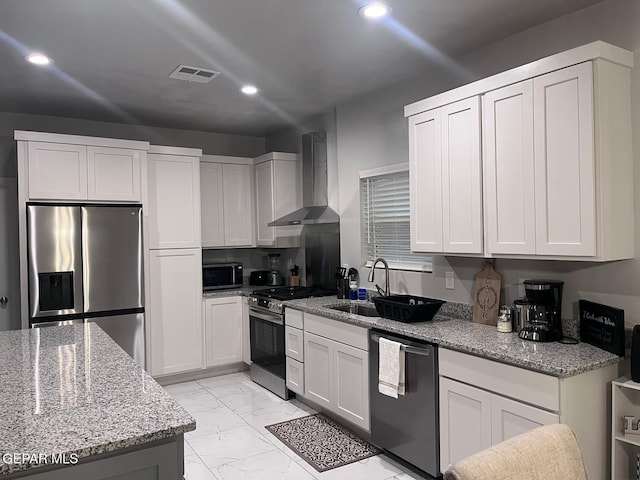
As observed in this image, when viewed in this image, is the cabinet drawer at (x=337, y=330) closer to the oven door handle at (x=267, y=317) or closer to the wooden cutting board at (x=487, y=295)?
the oven door handle at (x=267, y=317)

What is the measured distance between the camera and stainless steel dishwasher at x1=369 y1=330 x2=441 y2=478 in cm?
Answer: 270

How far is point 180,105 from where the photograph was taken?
4.45m

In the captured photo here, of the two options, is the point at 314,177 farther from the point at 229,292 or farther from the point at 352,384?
the point at 352,384

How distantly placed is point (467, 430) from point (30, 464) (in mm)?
2049

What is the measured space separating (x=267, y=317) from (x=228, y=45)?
8.35ft

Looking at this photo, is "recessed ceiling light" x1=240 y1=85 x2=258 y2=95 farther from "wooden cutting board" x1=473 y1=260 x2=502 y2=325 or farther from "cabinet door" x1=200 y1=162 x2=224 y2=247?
"wooden cutting board" x1=473 y1=260 x2=502 y2=325

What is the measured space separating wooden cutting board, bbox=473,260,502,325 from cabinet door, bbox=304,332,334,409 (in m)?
1.14

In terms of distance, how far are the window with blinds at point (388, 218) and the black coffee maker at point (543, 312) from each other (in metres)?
1.07

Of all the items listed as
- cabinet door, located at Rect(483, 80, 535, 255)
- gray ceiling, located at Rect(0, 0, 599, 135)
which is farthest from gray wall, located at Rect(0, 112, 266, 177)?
cabinet door, located at Rect(483, 80, 535, 255)

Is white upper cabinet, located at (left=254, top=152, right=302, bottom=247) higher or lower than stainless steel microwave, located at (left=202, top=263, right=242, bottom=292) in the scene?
higher

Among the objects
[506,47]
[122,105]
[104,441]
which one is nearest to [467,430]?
[104,441]

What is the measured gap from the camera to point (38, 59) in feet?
10.5

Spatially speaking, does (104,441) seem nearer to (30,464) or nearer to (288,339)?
(30,464)
